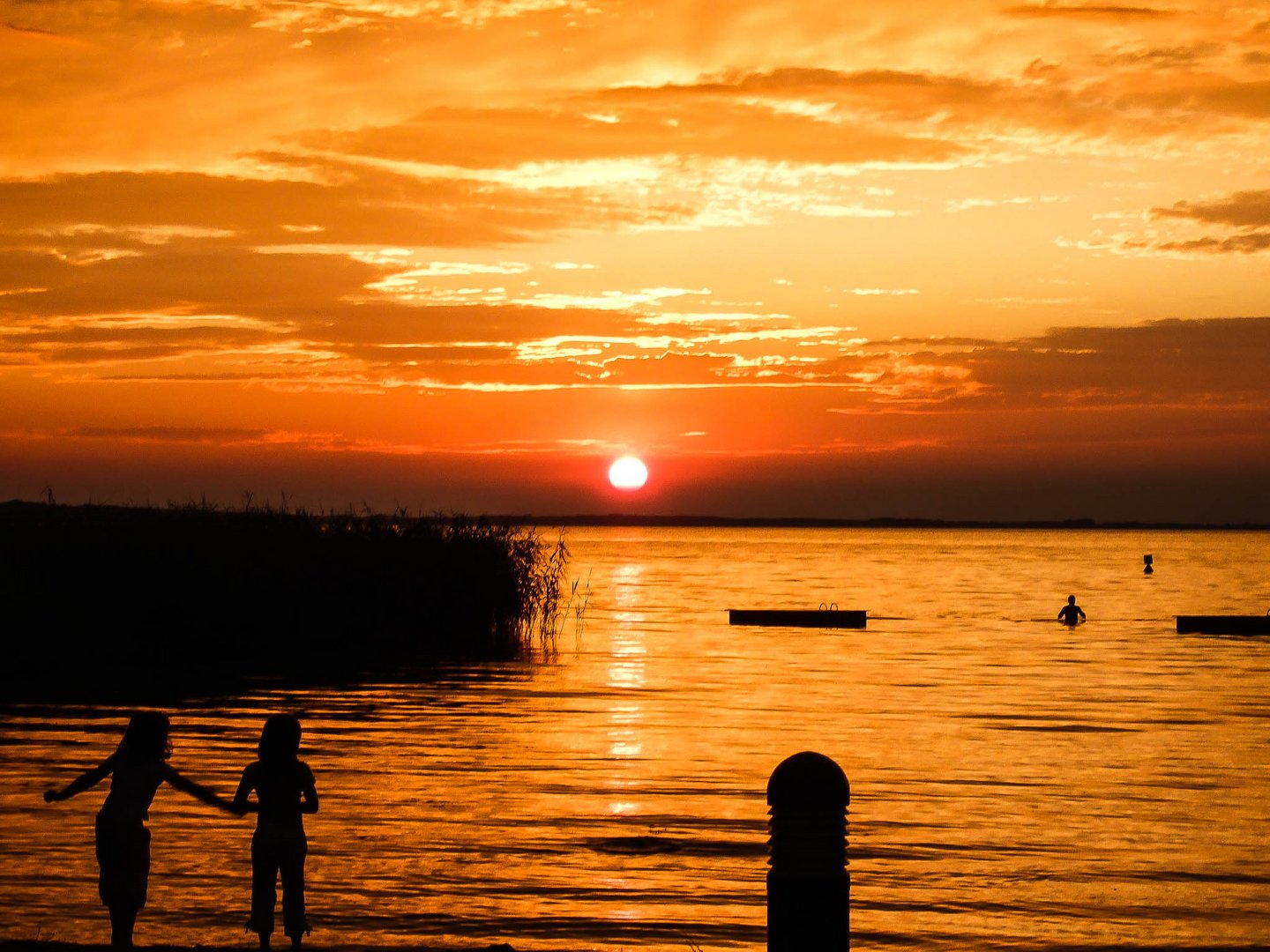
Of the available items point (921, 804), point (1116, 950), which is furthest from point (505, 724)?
point (1116, 950)

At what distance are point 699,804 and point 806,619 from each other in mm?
37585

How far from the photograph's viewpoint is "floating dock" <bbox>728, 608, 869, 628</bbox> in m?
58.2

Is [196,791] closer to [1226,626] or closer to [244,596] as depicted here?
[244,596]

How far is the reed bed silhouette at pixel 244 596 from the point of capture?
38.8m

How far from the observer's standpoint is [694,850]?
17906 mm

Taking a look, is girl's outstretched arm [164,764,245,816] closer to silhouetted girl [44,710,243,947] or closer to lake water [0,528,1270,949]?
silhouetted girl [44,710,243,947]

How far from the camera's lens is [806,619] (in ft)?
191

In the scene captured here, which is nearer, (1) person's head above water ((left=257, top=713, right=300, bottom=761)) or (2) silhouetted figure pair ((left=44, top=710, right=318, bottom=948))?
(2) silhouetted figure pair ((left=44, top=710, right=318, bottom=948))

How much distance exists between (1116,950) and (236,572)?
1281 inches

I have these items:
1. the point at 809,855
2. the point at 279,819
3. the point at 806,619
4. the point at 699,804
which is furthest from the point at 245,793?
the point at 806,619

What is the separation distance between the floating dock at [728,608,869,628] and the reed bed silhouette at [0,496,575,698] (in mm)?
13812

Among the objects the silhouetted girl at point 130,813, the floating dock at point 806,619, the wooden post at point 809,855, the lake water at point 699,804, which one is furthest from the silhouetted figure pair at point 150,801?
the floating dock at point 806,619

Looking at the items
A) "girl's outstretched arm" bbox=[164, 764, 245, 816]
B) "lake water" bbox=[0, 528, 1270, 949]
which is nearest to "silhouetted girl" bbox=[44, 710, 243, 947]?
"girl's outstretched arm" bbox=[164, 764, 245, 816]

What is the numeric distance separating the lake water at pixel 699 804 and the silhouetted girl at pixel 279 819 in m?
2.90
